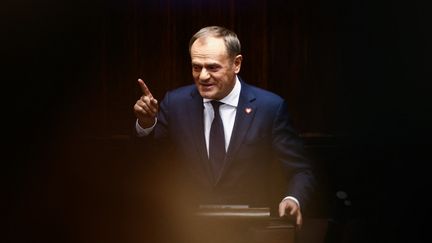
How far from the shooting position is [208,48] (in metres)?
2.37

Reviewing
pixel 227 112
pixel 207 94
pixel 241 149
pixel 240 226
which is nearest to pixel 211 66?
pixel 207 94

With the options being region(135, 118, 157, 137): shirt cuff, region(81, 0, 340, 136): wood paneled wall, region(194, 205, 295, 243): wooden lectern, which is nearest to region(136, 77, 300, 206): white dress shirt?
region(135, 118, 157, 137): shirt cuff

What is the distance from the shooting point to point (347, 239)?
8.27 ft

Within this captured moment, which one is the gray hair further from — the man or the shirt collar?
the shirt collar

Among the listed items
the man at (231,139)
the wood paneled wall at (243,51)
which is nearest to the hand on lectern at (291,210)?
the man at (231,139)

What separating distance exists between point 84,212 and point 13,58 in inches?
32.4

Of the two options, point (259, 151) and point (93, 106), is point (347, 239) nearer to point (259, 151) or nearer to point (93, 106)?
point (259, 151)

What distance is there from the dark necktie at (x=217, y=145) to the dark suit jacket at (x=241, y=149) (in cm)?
3

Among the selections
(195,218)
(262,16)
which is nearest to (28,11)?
(262,16)

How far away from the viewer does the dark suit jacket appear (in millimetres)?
2502

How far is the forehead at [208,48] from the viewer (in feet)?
7.78

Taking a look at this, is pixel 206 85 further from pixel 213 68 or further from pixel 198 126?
pixel 198 126

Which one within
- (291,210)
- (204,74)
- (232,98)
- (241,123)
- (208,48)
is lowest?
(291,210)

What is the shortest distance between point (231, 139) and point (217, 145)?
0.21 feet
